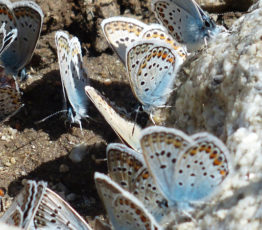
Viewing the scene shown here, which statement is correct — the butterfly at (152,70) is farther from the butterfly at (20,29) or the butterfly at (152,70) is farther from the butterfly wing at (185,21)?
the butterfly at (20,29)

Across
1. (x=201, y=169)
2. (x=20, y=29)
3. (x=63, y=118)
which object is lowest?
(x=63, y=118)

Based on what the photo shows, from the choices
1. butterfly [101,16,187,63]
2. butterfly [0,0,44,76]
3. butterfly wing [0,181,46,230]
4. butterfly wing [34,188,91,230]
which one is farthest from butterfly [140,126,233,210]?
butterfly [0,0,44,76]

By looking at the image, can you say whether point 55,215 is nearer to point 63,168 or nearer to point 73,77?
point 63,168

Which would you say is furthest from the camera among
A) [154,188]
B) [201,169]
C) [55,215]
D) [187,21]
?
[187,21]

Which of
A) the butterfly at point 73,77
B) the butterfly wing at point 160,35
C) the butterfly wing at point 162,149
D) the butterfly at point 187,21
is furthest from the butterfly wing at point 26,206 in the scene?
the butterfly wing at point 160,35

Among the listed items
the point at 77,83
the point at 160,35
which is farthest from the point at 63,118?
the point at 160,35

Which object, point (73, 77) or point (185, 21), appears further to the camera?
point (73, 77)

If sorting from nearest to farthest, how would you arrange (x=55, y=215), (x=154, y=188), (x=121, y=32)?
1. (x=55, y=215)
2. (x=154, y=188)
3. (x=121, y=32)
